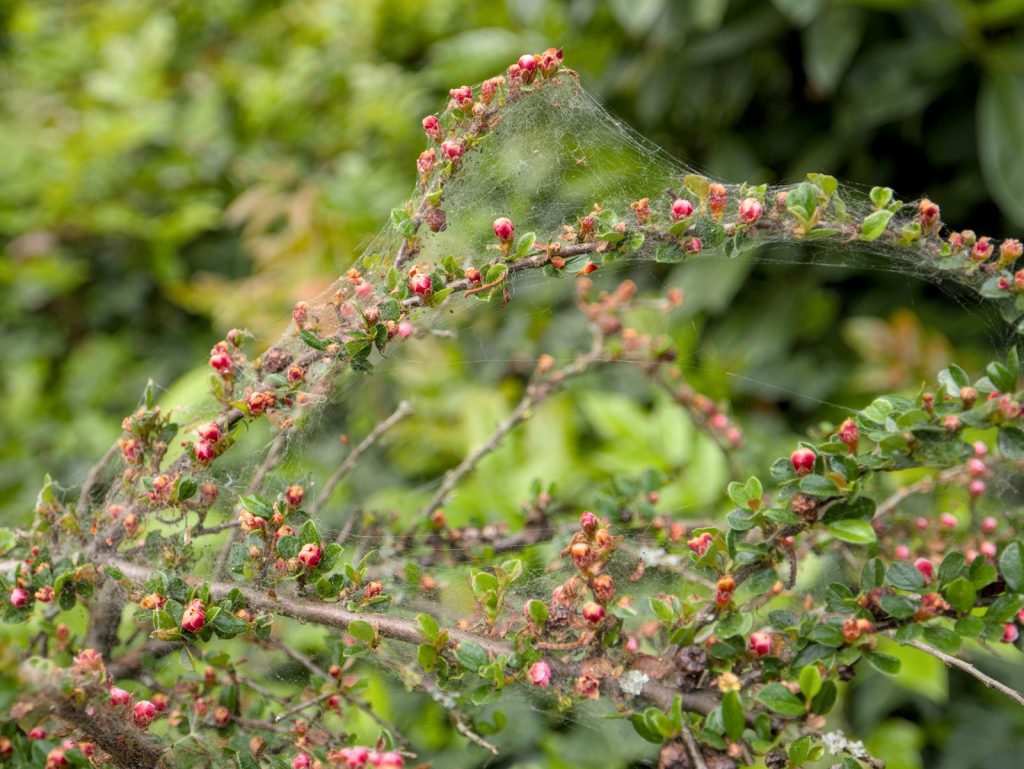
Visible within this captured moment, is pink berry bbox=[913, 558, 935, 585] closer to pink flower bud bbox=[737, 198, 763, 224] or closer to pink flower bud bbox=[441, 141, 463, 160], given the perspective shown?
pink flower bud bbox=[737, 198, 763, 224]

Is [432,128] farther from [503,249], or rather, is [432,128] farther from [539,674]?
[539,674]

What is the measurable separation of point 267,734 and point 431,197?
1.58ft

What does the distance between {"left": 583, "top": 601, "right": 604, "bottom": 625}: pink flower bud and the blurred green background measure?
3.35 feet

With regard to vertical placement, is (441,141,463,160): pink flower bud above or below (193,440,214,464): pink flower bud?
above

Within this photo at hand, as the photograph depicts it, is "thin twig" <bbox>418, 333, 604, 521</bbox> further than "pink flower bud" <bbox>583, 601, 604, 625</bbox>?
Yes

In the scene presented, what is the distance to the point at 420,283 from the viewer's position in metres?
0.64

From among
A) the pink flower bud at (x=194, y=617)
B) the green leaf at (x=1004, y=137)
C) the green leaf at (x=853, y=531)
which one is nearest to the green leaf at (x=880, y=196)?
the green leaf at (x=853, y=531)

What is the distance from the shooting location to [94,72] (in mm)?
3217

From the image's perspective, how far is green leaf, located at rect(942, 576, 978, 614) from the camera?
22.7 inches

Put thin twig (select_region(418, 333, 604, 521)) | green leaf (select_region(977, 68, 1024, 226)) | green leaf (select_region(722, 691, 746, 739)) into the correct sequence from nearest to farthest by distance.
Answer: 1. green leaf (select_region(722, 691, 746, 739))
2. thin twig (select_region(418, 333, 604, 521))
3. green leaf (select_region(977, 68, 1024, 226))

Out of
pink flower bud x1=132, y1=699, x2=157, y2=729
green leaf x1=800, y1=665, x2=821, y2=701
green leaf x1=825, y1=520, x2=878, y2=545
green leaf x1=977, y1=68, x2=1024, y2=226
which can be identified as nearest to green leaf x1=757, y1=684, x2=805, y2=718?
green leaf x1=800, y1=665, x2=821, y2=701

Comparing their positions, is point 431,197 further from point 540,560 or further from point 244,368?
point 540,560

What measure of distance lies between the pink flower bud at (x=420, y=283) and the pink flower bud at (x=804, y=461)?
295mm

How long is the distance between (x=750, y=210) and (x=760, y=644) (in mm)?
325
